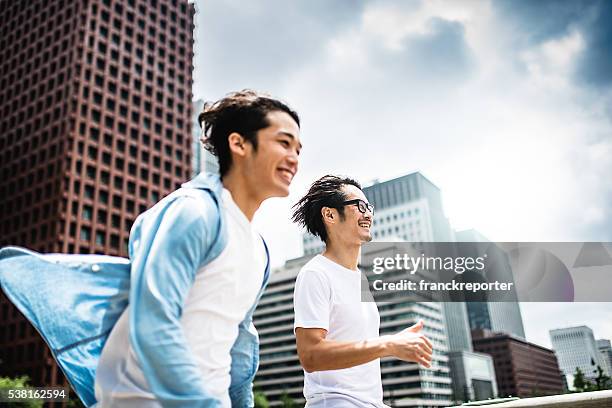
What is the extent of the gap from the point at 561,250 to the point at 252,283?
134 feet

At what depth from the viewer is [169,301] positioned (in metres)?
1.71

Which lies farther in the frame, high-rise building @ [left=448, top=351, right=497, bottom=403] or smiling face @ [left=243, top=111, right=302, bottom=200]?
high-rise building @ [left=448, top=351, right=497, bottom=403]

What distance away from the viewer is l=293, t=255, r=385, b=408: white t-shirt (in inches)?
115

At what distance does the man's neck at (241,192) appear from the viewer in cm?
222

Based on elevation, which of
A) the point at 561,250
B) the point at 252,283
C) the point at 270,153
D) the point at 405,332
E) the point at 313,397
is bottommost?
the point at 313,397

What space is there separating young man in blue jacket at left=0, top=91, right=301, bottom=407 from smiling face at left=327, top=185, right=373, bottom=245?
1.23 meters

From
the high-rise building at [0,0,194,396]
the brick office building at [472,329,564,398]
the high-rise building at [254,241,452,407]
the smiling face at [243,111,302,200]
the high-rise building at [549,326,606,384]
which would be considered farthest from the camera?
the high-rise building at [549,326,606,384]

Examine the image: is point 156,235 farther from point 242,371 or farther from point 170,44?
point 170,44

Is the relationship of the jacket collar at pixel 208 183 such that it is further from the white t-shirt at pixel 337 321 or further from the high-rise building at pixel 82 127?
the high-rise building at pixel 82 127

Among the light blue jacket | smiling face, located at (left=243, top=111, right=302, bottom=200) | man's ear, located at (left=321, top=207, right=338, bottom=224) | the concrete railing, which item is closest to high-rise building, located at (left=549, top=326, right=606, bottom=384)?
the concrete railing

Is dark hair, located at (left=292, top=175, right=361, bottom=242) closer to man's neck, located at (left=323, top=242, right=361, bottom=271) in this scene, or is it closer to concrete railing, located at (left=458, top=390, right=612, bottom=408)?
man's neck, located at (left=323, top=242, right=361, bottom=271)

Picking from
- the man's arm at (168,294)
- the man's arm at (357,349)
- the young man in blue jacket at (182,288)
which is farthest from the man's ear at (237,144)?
the man's arm at (357,349)

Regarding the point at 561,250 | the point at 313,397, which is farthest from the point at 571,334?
the point at 313,397

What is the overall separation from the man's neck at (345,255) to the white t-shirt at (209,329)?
139 cm
